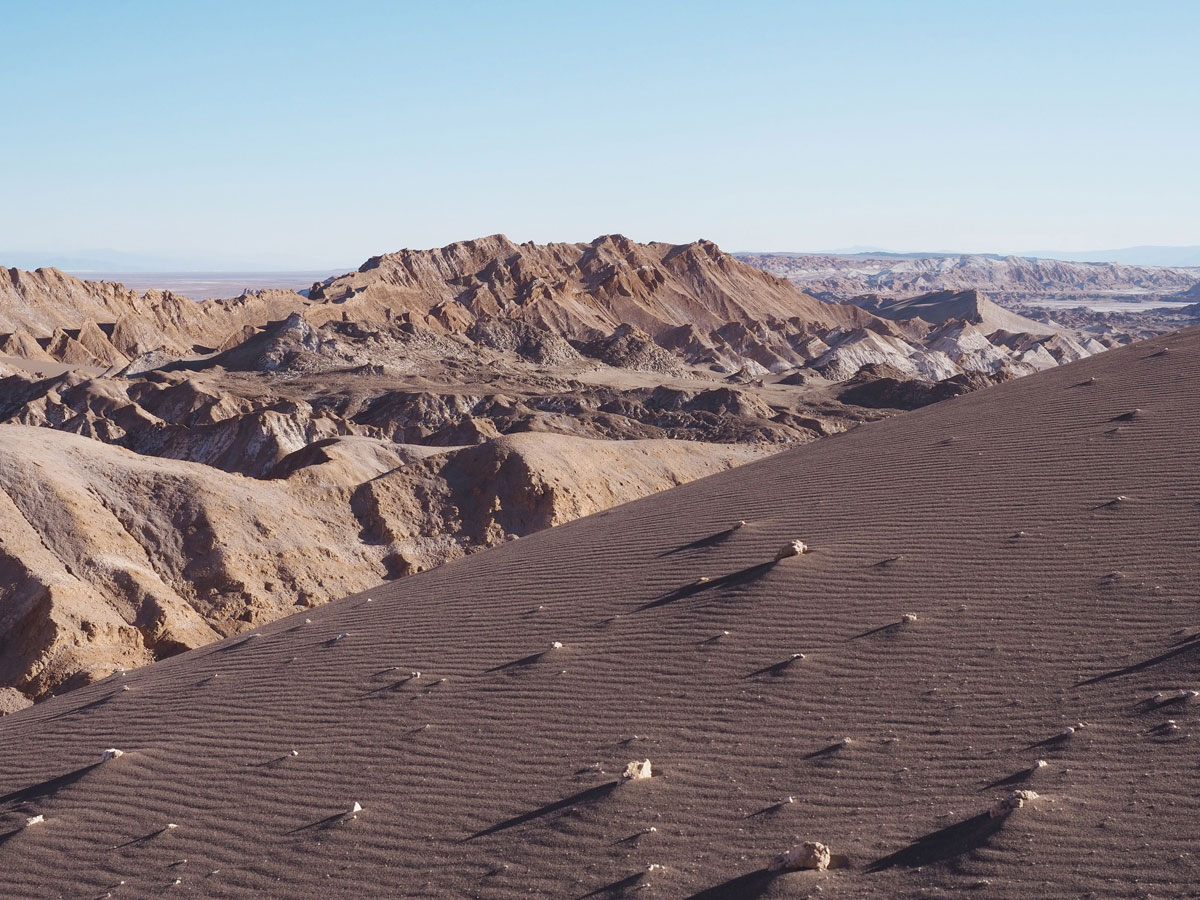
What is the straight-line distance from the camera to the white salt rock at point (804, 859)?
5.62m

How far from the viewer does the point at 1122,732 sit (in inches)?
254

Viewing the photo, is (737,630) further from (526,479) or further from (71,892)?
(526,479)

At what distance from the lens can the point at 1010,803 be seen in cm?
573

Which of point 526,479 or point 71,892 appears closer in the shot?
point 71,892

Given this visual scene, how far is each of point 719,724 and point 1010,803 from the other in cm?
231

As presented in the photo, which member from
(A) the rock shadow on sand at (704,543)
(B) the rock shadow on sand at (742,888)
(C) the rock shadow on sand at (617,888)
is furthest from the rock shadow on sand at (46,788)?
(A) the rock shadow on sand at (704,543)

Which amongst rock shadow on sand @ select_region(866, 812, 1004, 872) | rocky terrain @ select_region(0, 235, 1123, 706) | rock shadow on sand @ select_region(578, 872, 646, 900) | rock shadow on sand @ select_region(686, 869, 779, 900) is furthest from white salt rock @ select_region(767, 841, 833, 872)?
rocky terrain @ select_region(0, 235, 1123, 706)

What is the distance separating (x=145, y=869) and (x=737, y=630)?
4.57m

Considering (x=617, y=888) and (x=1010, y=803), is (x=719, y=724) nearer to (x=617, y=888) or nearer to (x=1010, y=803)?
(x=617, y=888)

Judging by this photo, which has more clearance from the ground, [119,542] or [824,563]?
[824,563]

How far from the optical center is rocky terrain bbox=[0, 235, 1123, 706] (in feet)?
61.3

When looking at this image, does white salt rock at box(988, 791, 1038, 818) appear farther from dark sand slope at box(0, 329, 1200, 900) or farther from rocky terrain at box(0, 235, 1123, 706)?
rocky terrain at box(0, 235, 1123, 706)

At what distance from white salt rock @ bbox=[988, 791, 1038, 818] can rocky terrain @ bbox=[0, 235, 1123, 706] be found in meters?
13.6

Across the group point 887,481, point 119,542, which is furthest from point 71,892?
point 119,542
